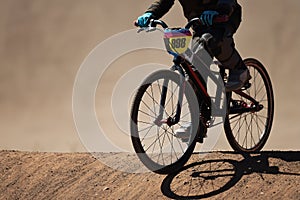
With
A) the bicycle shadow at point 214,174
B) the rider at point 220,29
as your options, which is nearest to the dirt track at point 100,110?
the bicycle shadow at point 214,174

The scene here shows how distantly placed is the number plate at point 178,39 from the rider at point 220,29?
0.19m

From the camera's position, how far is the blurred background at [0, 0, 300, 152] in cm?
1399

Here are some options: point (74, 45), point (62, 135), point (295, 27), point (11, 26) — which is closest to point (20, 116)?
point (62, 135)

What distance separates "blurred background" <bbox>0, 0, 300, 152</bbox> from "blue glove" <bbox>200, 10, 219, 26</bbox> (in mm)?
6806

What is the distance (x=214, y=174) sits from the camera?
5.98 meters

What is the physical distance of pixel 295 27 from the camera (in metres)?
16.9

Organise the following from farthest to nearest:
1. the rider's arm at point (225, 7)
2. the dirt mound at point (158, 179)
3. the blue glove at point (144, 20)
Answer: the blue glove at point (144, 20), the rider's arm at point (225, 7), the dirt mound at point (158, 179)

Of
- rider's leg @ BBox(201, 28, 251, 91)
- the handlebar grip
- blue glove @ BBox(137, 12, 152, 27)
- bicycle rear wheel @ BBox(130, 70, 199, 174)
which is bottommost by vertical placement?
bicycle rear wheel @ BBox(130, 70, 199, 174)

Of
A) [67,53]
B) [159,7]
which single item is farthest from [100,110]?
[159,7]

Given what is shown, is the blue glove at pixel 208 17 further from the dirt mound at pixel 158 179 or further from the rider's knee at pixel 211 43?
the dirt mound at pixel 158 179

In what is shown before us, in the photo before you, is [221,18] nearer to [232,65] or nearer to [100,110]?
[232,65]

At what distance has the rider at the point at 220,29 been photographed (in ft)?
19.8

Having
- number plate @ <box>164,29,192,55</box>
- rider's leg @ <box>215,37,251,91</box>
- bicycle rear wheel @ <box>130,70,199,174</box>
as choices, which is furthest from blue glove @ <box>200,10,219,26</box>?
bicycle rear wheel @ <box>130,70,199,174</box>

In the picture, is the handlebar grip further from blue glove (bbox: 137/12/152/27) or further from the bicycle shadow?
the bicycle shadow
